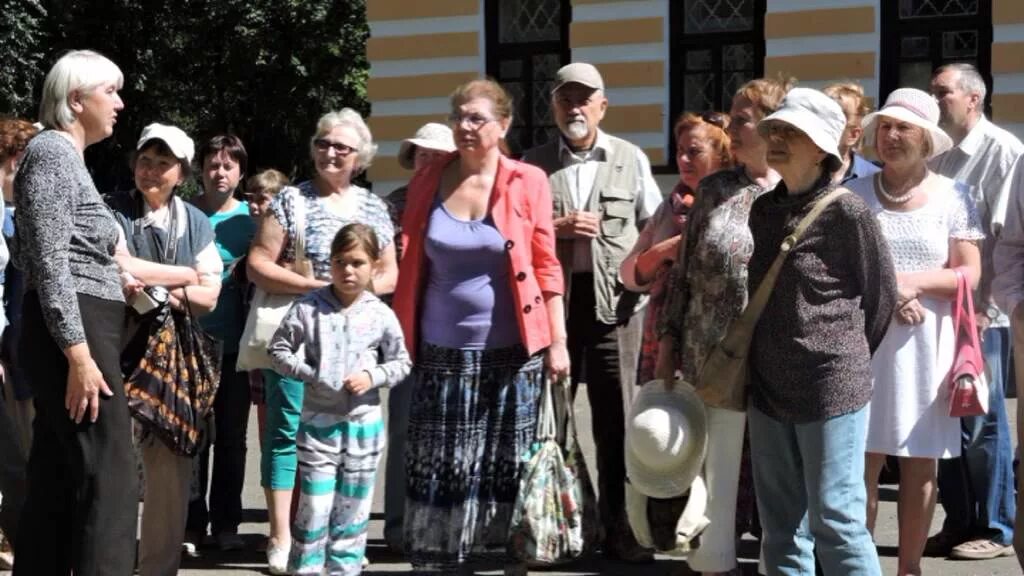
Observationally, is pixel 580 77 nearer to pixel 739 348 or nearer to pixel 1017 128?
pixel 739 348

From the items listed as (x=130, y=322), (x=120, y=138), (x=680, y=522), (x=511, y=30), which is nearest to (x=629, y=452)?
(x=680, y=522)

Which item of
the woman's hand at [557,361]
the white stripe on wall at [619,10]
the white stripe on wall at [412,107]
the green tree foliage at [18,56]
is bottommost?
the woman's hand at [557,361]

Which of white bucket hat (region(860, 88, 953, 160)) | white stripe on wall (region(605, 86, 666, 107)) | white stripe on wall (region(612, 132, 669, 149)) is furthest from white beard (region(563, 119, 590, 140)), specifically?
white stripe on wall (region(605, 86, 666, 107))

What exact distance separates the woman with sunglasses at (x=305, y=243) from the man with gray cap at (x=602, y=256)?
809 millimetres

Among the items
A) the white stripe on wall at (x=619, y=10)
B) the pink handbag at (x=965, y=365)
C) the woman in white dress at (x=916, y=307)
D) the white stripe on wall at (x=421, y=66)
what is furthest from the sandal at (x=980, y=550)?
the white stripe on wall at (x=421, y=66)

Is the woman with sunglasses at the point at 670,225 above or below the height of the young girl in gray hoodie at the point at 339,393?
above

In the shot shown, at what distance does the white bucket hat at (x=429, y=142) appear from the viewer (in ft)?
26.0

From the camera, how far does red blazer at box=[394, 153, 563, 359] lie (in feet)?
21.8

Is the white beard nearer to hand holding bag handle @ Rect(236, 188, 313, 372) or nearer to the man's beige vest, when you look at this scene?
the man's beige vest

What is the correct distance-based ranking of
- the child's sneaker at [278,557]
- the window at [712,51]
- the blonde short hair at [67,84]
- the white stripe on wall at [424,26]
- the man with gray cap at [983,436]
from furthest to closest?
the white stripe on wall at [424,26] → the window at [712,51] → the man with gray cap at [983,436] → the child's sneaker at [278,557] → the blonde short hair at [67,84]

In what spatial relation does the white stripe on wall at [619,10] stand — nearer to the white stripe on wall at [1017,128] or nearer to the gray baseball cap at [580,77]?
the white stripe on wall at [1017,128]

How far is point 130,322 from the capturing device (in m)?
6.04

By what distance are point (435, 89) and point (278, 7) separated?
1010cm

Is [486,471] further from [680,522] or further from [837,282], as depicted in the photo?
[837,282]
